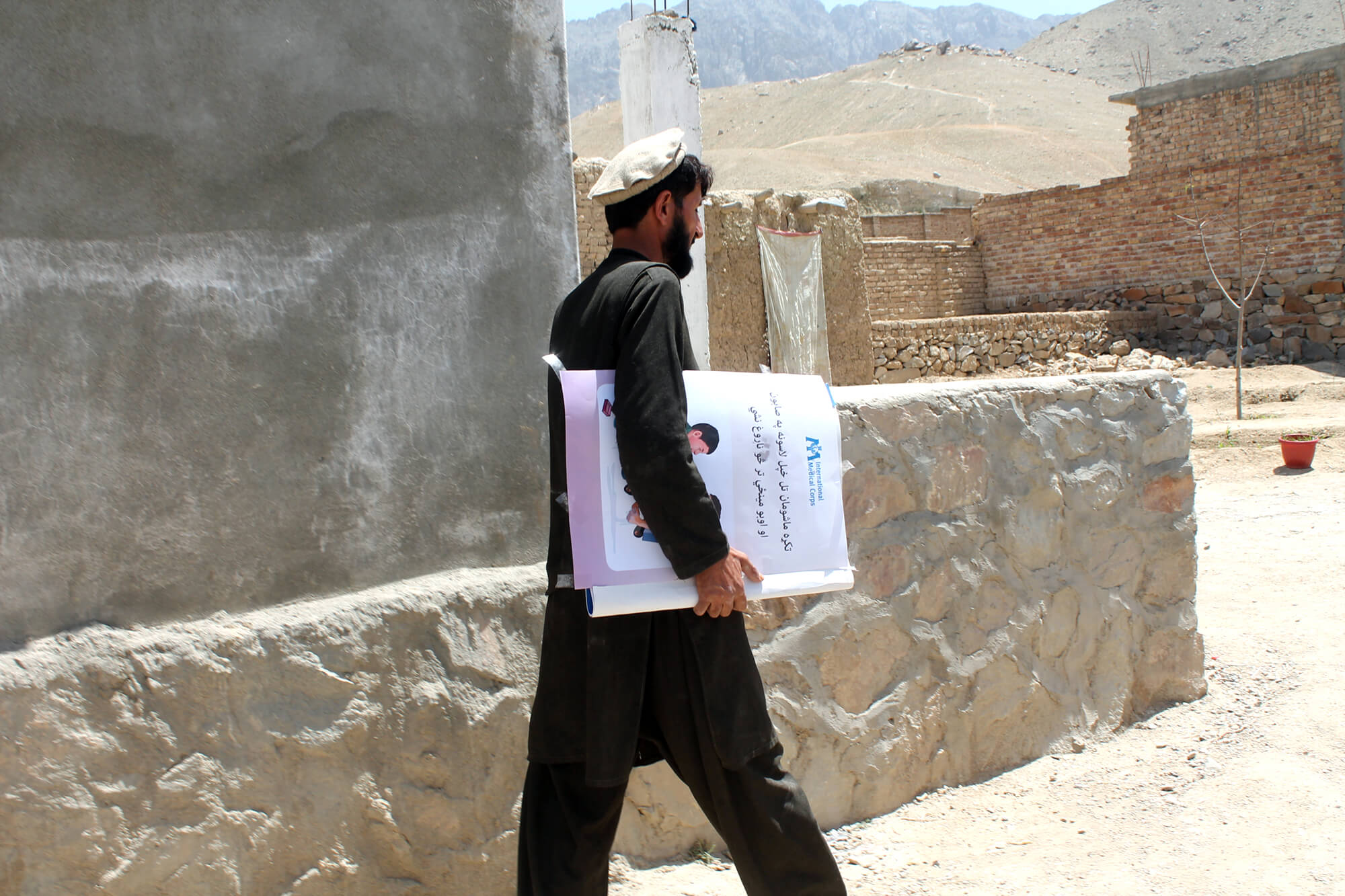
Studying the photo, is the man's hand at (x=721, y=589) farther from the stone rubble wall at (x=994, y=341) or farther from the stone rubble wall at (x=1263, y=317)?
the stone rubble wall at (x=1263, y=317)

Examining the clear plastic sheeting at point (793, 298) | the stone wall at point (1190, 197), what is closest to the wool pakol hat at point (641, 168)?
the clear plastic sheeting at point (793, 298)

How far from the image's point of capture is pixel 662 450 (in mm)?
1493

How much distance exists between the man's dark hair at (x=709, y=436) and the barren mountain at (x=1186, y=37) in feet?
207

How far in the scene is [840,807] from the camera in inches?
94.3

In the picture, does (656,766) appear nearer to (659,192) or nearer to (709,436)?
(709,436)

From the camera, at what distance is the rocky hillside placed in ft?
434

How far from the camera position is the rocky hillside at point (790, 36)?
132 meters

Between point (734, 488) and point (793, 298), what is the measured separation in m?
7.60

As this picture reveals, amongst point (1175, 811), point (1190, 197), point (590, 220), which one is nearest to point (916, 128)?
point (1190, 197)

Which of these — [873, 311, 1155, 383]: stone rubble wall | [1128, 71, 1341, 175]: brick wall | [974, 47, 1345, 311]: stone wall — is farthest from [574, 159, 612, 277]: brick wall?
[1128, 71, 1341, 175]: brick wall

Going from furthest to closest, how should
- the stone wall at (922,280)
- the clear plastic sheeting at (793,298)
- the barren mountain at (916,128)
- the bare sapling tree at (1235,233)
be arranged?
the barren mountain at (916,128)
the stone wall at (922,280)
the bare sapling tree at (1235,233)
the clear plastic sheeting at (793,298)

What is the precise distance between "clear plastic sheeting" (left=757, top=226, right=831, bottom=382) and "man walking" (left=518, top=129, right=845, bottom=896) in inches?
289

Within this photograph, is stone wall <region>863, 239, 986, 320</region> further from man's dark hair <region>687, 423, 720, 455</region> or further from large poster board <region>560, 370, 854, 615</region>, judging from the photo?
man's dark hair <region>687, 423, 720, 455</region>

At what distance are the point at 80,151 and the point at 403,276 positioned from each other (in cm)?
55
